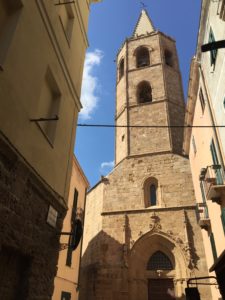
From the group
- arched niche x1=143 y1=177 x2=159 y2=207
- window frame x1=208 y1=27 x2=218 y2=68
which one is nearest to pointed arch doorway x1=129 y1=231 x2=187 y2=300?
arched niche x1=143 y1=177 x2=159 y2=207

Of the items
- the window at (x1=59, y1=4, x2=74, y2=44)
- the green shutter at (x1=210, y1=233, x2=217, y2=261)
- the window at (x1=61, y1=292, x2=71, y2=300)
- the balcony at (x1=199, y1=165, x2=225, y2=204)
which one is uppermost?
the window at (x1=59, y1=4, x2=74, y2=44)

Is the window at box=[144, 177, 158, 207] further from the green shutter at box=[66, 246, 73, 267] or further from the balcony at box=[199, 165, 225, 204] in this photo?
the balcony at box=[199, 165, 225, 204]

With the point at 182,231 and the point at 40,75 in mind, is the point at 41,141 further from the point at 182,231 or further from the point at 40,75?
the point at 182,231

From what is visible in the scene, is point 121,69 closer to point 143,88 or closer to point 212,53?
point 143,88

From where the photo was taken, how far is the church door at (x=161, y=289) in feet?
Answer: 41.3

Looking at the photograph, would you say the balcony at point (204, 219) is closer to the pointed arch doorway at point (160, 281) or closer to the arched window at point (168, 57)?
the pointed arch doorway at point (160, 281)

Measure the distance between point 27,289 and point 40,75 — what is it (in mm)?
3311

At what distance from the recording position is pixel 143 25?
26.3m

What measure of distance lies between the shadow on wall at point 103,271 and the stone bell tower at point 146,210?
41 mm

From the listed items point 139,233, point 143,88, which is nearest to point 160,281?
point 139,233

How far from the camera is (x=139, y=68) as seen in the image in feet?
67.2

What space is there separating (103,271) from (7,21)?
38.8 ft

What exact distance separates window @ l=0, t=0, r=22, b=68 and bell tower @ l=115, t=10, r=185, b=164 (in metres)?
12.8

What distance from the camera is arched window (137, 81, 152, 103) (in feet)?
63.9
